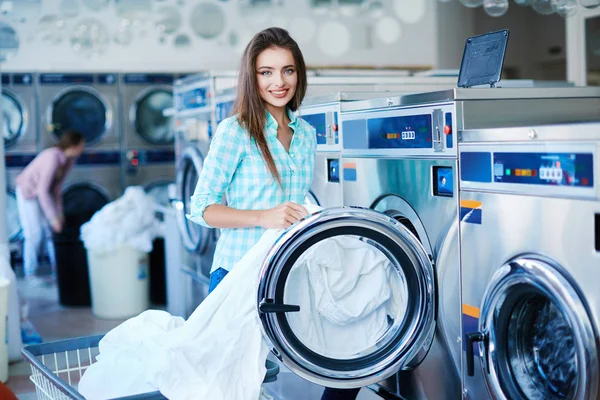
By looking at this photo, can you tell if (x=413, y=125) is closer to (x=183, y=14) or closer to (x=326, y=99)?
(x=326, y=99)

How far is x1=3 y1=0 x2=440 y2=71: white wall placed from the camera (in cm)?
762

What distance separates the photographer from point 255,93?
7.77 feet

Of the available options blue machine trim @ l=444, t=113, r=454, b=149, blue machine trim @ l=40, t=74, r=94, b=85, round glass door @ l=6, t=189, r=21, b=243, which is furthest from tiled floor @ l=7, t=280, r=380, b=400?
blue machine trim @ l=40, t=74, r=94, b=85

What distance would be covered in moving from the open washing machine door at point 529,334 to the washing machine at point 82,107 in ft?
19.0

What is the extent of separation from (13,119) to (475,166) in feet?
19.6

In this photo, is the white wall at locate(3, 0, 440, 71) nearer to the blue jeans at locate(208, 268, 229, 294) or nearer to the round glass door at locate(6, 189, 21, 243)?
the round glass door at locate(6, 189, 21, 243)

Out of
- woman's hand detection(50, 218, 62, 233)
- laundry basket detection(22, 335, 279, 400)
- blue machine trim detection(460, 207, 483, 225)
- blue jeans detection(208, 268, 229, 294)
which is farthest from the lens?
woman's hand detection(50, 218, 62, 233)

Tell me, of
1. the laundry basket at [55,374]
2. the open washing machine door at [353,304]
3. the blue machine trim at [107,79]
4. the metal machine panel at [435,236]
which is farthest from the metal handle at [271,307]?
the blue machine trim at [107,79]

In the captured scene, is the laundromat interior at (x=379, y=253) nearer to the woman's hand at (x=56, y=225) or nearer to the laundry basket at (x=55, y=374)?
the laundry basket at (x=55, y=374)

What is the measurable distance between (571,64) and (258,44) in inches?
181

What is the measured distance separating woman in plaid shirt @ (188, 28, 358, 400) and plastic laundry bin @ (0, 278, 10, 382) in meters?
2.00

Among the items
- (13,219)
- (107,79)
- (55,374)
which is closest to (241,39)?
(107,79)

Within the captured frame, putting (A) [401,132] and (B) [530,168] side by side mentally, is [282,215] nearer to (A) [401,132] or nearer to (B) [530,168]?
(B) [530,168]

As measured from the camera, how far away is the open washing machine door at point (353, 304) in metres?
2.24
